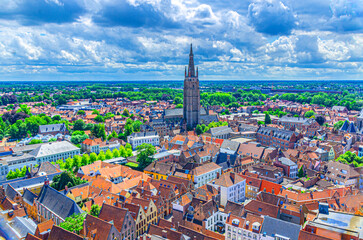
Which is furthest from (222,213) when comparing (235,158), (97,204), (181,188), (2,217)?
(2,217)

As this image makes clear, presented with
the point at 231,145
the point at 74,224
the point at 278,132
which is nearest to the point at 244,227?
the point at 74,224

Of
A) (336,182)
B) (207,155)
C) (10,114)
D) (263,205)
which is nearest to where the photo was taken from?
(263,205)

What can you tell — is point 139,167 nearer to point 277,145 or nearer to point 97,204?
point 97,204

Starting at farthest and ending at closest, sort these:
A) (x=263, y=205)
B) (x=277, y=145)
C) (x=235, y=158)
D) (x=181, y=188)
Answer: (x=277, y=145)
(x=235, y=158)
(x=181, y=188)
(x=263, y=205)

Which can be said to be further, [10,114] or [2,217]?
[10,114]

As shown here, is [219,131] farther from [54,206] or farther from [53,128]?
[54,206]
